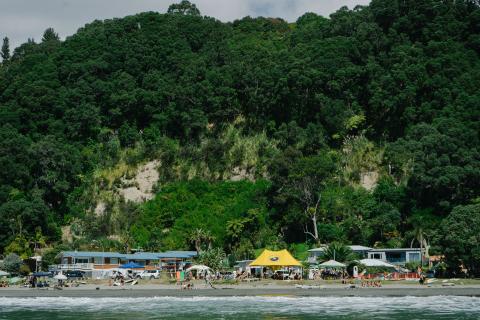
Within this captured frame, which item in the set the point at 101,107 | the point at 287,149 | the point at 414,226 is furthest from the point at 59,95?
the point at 414,226

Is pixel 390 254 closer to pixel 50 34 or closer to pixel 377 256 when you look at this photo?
pixel 377 256

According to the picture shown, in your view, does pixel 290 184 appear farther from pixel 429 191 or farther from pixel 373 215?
pixel 429 191

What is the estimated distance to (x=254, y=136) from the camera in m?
84.4

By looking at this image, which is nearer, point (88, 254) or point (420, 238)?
point (420, 238)

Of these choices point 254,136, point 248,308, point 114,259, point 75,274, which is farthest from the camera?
point 254,136

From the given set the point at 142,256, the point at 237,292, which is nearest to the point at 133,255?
the point at 142,256

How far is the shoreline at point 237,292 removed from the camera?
152 ft

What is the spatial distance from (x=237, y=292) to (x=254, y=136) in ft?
119

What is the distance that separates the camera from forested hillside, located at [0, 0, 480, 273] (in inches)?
2776

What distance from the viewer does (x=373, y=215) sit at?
69.2 m

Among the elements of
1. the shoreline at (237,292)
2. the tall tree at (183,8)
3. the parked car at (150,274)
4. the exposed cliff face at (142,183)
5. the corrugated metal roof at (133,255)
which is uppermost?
the tall tree at (183,8)

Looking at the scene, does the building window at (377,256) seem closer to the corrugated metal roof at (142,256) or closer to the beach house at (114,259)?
the beach house at (114,259)

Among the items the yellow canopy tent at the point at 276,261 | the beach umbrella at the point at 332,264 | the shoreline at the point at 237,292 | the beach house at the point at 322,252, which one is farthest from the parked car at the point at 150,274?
the beach umbrella at the point at 332,264

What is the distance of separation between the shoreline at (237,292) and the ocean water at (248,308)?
1165mm
